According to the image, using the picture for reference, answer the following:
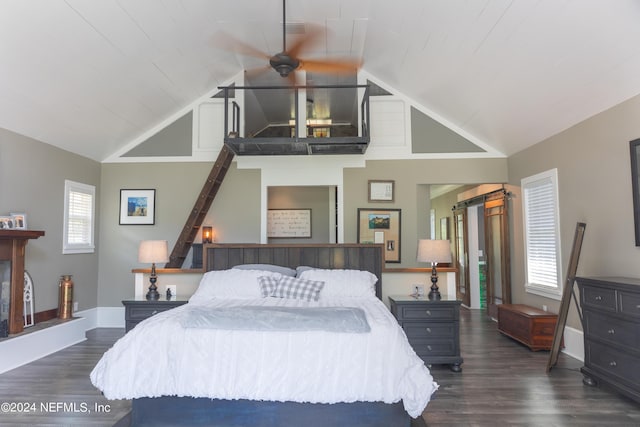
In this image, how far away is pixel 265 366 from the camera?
2650 millimetres

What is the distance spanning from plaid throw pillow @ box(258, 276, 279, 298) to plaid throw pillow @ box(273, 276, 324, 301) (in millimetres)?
43

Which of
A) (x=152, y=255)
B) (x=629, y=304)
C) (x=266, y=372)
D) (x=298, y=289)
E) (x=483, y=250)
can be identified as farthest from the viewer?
(x=483, y=250)

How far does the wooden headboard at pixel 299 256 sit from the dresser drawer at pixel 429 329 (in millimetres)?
748

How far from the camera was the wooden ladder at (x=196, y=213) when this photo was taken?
228 inches

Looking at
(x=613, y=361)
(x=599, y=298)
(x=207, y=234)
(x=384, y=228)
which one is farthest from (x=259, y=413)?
(x=384, y=228)

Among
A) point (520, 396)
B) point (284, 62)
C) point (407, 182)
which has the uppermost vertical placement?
point (284, 62)

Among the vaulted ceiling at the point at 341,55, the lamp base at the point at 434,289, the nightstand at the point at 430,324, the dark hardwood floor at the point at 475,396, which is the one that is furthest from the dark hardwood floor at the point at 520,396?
the vaulted ceiling at the point at 341,55

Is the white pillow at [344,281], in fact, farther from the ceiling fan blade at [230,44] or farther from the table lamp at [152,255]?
the ceiling fan blade at [230,44]

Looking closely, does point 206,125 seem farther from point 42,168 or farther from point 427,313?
point 427,313

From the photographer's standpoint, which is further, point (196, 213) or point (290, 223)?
point (290, 223)

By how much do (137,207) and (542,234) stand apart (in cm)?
593

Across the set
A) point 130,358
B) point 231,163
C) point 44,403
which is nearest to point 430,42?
point 231,163

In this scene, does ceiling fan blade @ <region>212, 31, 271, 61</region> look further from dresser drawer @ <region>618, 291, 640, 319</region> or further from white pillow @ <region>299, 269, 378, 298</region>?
dresser drawer @ <region>618, 291, 640, 319</region>

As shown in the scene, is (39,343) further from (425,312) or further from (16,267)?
(425,312)
